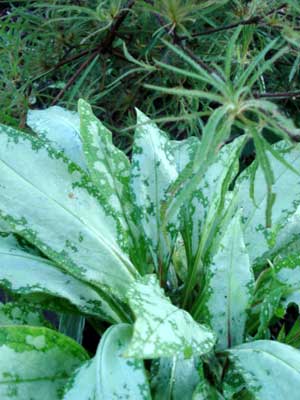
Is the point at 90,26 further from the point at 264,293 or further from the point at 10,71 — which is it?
the point at 264,293

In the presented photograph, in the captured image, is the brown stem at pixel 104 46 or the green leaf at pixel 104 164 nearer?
the green leaf at pixel 104 164

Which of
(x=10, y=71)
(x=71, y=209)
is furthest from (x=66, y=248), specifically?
(x=10, y=71)

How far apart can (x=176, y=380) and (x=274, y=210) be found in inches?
8.9

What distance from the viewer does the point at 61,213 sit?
0.57m

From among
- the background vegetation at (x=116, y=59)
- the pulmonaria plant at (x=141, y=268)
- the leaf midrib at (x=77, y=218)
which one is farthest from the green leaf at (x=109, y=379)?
the background vegetation at (x=116, y=59)

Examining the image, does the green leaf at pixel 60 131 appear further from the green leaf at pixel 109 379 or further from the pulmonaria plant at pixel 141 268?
the green leaf at pixel 109 379

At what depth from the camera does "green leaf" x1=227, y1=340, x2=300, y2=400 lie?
0.49 meters

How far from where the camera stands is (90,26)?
0.89m

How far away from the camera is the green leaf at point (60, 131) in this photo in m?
0.71

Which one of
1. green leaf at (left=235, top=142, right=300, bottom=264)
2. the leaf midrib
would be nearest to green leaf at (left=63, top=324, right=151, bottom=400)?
the leaf midrib

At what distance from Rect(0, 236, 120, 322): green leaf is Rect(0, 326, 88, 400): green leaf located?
53 mm

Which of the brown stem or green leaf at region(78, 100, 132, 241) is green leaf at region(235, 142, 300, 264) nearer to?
green leaf at region(78, 100, 132, 241)

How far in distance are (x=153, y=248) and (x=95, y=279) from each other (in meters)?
0.10

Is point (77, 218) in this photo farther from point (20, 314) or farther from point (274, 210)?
point (274, 210)
